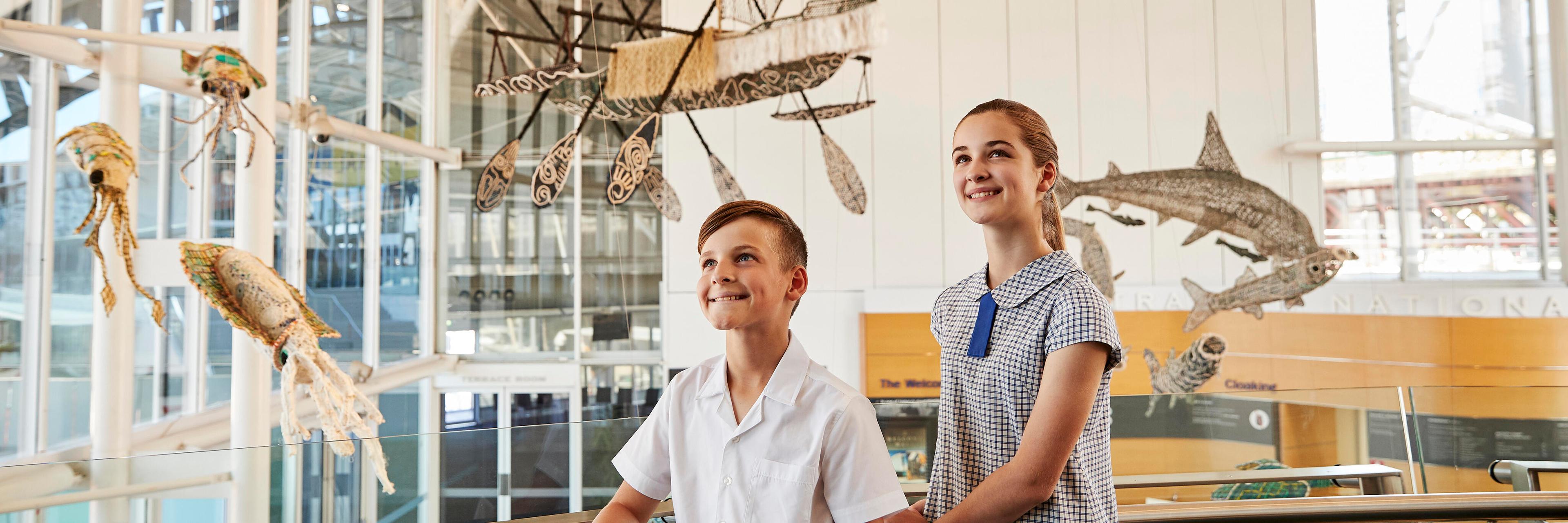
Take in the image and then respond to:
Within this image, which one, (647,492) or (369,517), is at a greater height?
(647,492)

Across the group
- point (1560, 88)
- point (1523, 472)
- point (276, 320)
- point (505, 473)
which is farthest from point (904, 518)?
point (1560, 88)

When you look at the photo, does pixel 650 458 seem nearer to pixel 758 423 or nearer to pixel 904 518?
pixel 758 423

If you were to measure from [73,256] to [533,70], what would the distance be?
5.54 ft

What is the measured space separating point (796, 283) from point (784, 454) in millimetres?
188

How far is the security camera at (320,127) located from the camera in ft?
12.0

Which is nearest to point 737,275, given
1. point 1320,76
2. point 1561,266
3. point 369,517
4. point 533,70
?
point 369,517

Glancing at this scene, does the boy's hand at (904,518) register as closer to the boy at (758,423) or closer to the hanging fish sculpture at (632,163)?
the boy at (758,423)

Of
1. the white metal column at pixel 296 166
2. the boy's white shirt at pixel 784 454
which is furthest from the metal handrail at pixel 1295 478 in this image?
the white metal column at pixel 296 166

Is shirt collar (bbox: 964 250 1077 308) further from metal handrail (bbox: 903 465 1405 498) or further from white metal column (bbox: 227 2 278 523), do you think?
white metal column (bbox: 227 2 278 523)

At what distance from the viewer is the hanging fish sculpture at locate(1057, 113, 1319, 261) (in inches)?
149

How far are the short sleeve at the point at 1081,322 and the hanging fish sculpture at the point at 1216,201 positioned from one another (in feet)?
10.0

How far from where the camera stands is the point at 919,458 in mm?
2084

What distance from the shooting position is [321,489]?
55.4 inches

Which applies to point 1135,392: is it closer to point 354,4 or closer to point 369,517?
point 369,517
